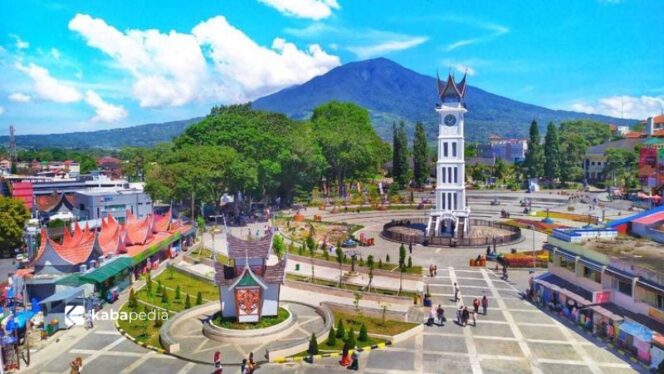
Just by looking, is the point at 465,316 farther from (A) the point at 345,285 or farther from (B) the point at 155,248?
(B) the point at 155,248

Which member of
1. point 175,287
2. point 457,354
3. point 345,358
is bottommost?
point 457,354

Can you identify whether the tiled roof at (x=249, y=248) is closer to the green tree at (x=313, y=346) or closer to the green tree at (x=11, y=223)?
the green tree at (x=313, y=346)

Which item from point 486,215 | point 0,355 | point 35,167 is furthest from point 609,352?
point 35,167

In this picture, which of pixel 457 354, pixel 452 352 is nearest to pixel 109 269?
pixel 452 352

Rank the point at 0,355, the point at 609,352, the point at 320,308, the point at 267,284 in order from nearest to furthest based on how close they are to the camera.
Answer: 1. the point at 0,355
2. the point at 609,352
3. the point at 267,284
4. the point at 320,308

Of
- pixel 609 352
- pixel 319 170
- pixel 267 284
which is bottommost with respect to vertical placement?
pixel 609 352

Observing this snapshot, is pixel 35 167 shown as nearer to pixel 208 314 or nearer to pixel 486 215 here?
pixel 486 215

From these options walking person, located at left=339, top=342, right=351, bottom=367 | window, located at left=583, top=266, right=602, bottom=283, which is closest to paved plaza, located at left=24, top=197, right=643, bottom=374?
walking person, located at left=339, top=342, right=351, bottom=367
